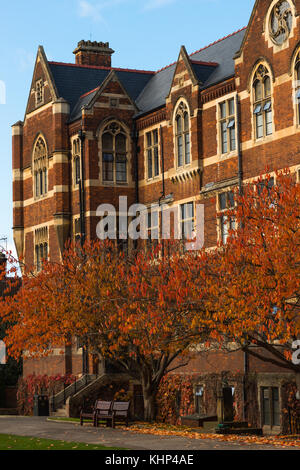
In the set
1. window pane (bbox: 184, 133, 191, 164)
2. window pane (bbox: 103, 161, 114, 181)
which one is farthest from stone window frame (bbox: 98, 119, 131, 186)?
window pane (bbox: 184, 133, 191, 164)

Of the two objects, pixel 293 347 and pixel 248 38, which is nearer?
pixel 293 347

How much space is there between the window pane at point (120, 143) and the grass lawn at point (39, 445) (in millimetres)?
19188

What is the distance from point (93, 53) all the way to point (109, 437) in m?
29.7

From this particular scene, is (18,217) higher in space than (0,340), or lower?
higher

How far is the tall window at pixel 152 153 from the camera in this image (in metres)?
41.8

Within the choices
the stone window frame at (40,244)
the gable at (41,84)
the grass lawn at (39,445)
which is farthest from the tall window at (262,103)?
the stone window frame at (40,244)

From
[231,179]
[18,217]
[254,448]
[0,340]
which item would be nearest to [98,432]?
[254,448]

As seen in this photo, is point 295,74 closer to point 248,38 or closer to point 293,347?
point 248,38

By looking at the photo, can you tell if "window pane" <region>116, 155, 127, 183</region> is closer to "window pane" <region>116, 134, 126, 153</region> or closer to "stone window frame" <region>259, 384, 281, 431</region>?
"window pane" <region>116, 134, 126, 153</region>

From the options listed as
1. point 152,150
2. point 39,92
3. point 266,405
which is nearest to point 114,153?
point 152,150

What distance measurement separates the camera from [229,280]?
24.9 m

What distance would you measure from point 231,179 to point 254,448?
1557 centimetres

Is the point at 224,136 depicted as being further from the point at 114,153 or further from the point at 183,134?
the point at 114,153

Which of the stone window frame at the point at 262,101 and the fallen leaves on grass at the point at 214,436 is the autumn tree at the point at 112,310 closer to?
the fallen leaves on grass at the point at 214,436
